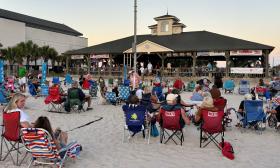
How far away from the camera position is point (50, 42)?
60.9 meters

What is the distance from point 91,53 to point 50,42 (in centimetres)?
2904

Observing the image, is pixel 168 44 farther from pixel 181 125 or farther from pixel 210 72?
pixel 181 125

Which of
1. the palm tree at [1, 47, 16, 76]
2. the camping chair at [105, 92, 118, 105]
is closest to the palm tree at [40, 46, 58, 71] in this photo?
the palm tree at [1, 47, 16, 76]

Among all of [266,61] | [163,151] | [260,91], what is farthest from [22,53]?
[163,151]

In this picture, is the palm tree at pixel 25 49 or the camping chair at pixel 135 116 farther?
the palm tree at pixel 25 49

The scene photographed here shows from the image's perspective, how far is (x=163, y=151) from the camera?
19.9 ft

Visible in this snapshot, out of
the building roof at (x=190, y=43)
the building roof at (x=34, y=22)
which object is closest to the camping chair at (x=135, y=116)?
the building roof at (x=190, y=43)

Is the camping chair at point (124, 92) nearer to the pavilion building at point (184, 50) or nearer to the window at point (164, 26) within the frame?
the pavilion building at point (184, 50)

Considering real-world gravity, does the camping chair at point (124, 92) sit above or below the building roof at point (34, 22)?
below

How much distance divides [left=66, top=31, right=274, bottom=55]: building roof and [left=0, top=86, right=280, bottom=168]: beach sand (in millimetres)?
21158

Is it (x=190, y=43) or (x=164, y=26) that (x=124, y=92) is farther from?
(x=164, y=26)

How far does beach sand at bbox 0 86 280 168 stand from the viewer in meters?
5.33

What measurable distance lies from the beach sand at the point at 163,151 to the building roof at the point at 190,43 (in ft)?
69.4

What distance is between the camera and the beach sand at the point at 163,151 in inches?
210
